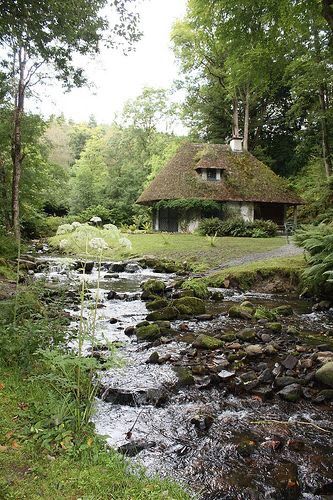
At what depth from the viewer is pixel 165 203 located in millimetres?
30859

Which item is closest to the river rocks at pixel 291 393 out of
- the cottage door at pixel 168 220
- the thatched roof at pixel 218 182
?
the thatched roof at pixel 218 182

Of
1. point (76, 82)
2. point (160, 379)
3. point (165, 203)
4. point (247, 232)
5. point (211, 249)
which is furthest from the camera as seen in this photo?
point (165, 203)

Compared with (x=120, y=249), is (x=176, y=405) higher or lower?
lower

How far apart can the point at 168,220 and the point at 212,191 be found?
4.47 m

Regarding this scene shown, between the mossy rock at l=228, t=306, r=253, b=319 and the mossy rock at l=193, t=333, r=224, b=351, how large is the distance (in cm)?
219

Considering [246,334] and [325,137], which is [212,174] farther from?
[246,334]

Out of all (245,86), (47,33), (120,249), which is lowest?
(120,249)

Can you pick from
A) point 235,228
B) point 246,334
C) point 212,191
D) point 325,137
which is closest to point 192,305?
point 246,334

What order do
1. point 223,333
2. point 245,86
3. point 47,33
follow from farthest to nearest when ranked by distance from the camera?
point 245,86
point 47,33
point 223,333

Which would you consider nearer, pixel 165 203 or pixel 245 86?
pixel 165 203

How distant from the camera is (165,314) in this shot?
9016mm

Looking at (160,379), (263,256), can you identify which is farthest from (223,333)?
(263,256)

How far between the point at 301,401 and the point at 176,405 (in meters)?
1.64

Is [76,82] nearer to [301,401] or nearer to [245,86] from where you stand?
[301,401]
